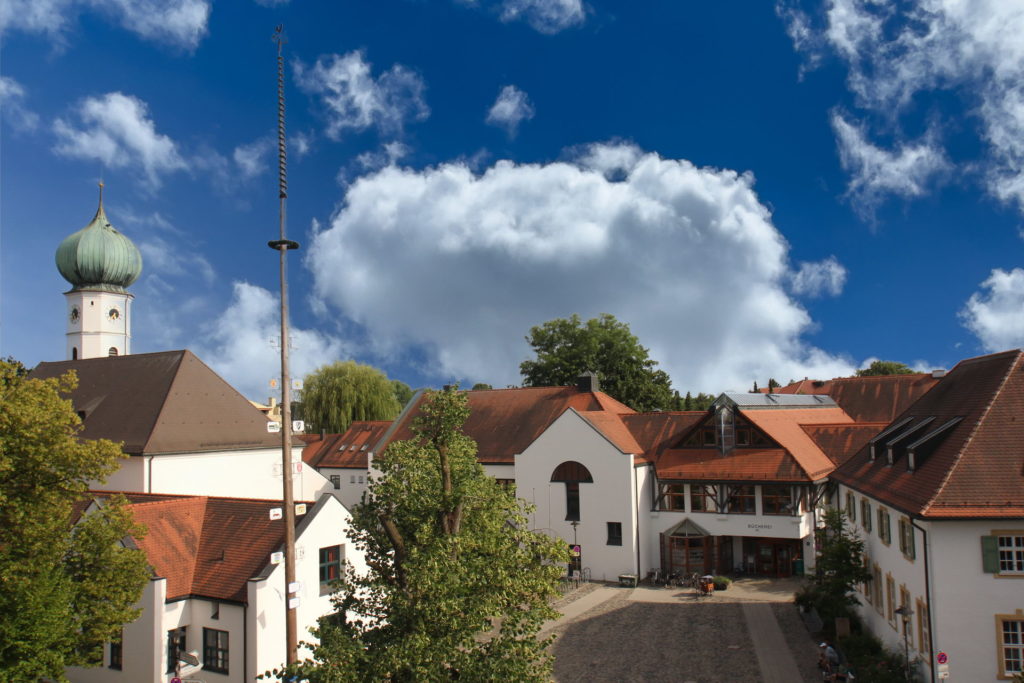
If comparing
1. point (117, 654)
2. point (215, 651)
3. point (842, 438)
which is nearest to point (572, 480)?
point (842, 438)

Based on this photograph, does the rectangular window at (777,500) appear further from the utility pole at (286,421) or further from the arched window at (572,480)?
the utility pole at (286,421)

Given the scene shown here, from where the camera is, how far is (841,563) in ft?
74.0

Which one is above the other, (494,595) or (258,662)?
(494,595)

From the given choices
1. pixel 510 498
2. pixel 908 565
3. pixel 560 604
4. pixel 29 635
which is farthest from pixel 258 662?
pixel 908 565

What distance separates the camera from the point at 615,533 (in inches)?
1299

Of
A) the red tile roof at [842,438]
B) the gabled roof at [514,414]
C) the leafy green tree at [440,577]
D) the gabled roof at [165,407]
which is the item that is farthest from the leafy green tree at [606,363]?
the leafy green tree at [440,577]

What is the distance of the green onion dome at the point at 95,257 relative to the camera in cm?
5384

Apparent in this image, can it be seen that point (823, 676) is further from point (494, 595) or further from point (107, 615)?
point (107, 615)

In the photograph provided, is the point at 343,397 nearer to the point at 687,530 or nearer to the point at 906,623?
the point at 687,530

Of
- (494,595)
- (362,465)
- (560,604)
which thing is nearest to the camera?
(494,595)

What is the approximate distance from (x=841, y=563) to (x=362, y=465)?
108 feet

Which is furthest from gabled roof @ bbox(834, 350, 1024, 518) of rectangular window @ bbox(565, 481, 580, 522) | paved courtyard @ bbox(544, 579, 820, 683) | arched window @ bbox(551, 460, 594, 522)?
rectangular window @ bbox(565, 481, 580, 522)

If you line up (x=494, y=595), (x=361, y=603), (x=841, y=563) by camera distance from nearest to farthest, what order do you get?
(x=494, y=595), (x=361, y=603), (x=841, y=563)

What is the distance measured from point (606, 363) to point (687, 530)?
72.2 ft
